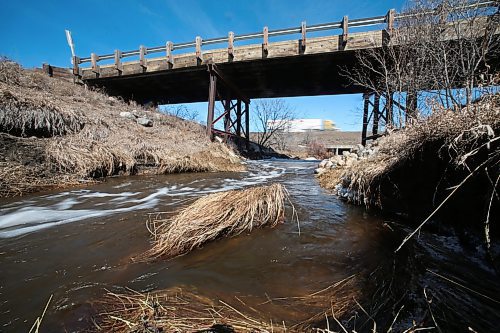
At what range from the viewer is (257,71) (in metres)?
11.8

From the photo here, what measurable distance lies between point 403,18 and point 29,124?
11.9m

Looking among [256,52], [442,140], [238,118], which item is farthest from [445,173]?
[238,118]

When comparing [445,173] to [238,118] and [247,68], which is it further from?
[238,118]

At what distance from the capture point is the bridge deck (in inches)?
371

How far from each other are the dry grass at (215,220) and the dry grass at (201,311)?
0.57 m

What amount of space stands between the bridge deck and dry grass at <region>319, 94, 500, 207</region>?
735cm

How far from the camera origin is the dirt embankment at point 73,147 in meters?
4.73

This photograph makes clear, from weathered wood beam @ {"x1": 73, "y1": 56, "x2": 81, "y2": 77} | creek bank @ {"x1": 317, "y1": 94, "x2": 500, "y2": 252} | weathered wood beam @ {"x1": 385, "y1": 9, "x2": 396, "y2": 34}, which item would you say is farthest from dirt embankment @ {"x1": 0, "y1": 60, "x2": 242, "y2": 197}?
weathered wood beam @ {"x1": 385, "y1": 9, "x2": 396, "y2": 34}

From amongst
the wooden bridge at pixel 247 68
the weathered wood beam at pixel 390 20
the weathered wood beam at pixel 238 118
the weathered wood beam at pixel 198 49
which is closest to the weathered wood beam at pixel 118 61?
the wooden bridge at pixel 247 68

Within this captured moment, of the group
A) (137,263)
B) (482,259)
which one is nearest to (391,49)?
(482,259)

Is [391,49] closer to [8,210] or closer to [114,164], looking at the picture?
[114,164]

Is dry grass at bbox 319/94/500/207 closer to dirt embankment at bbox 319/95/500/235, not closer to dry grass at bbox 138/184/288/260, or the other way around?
dirt embankment at bbox 319/95/500/235

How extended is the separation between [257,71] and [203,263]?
11509 millimetres

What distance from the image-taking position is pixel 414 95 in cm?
771
